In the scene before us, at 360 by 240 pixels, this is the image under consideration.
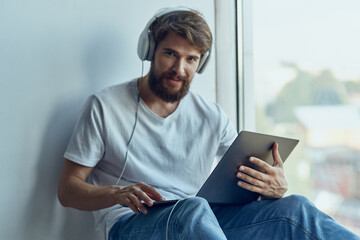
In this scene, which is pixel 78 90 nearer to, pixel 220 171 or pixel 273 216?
pixel 220 171

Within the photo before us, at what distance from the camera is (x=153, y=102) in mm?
1569

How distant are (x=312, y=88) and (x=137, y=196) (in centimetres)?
103

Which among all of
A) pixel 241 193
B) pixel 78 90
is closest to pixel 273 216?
pixel 241 193

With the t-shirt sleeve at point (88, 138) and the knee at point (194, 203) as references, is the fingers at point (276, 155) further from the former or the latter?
the t-shirt sleeve at point (88, 138)

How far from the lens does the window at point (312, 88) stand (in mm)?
1780

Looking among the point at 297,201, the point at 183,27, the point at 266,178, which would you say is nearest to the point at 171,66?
the point at 183,27

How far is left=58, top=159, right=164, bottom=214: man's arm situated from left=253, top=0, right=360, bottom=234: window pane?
93 cm

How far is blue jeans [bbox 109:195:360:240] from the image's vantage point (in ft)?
3.53

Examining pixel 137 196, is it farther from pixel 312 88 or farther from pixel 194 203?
pixel 312 88

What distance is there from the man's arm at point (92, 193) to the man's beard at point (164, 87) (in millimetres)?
348

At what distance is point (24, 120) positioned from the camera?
1.39 metres

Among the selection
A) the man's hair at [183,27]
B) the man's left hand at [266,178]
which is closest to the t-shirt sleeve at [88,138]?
the man's hair at [183,27]

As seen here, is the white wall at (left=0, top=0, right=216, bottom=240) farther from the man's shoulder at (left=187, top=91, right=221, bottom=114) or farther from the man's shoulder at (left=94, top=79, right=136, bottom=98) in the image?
the man's shoulder at (left=187, top=91, right=221, bottom=114)

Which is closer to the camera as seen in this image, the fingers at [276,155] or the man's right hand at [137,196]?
the man's right hand at [137,196]
